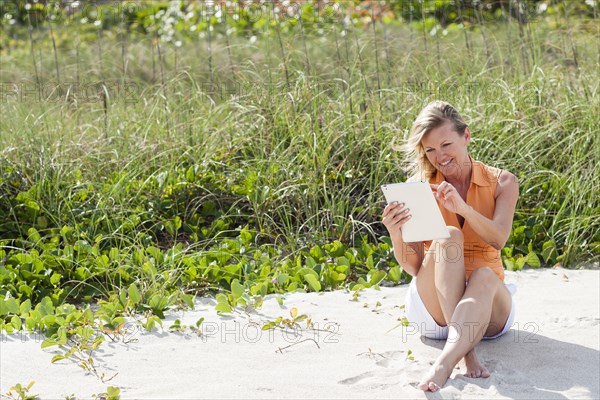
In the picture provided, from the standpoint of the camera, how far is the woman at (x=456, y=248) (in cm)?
317

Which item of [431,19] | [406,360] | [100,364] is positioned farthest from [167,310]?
[431,19]

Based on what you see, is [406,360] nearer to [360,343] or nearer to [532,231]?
[360,343]

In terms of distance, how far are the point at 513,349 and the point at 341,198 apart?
1730 millimetres

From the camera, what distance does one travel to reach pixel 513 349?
344 cm

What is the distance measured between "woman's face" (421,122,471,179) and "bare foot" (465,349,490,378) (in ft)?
2.38

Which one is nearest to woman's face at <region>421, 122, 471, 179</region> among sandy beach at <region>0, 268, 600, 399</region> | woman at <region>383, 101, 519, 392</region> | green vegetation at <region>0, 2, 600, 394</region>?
woman at <region>383, 101, 519, 392</region>

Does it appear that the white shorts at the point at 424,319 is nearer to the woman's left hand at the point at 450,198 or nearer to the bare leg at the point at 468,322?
the bare leg at the point at 468,322

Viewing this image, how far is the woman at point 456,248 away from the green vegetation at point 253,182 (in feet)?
2.12

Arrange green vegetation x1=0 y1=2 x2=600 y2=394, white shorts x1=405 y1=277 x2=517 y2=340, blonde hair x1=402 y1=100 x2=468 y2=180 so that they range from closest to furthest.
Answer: blonde hair x1=402 y1=100 x2=468 y2=180
white shorts x1=405 y1=277 x2=517 y2=340
green vegetation x1=0 y1=2 x2=600 y2=394

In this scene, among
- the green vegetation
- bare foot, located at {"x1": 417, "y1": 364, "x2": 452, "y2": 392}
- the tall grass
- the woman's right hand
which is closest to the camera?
bare foot, located at {"x1": 417, "y1": 364, "x2": 452, "y2": 392}

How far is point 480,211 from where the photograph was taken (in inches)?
137

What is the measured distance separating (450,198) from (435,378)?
0.65 meters

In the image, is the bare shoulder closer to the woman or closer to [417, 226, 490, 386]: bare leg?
the woman

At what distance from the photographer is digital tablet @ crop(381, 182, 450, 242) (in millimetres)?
3174
